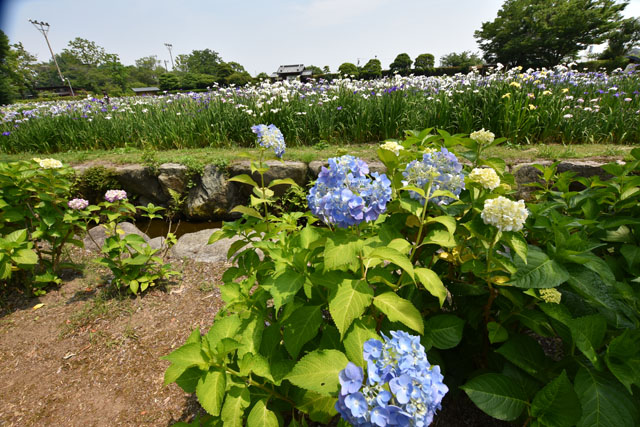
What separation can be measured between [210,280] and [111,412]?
4.31ft

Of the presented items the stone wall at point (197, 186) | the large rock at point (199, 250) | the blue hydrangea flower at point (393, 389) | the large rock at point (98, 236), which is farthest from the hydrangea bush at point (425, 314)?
the stone wall at point (197, 186)

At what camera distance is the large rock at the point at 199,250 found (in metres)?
3.45

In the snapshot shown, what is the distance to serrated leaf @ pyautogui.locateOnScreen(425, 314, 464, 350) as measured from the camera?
3.85 feet

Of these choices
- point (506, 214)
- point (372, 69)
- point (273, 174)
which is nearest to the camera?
point (506, 214)

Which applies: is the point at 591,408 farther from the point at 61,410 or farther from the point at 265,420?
the point at 61,410

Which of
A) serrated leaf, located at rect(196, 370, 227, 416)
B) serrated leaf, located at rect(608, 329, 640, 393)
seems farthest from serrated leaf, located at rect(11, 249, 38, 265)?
serrated leaf, located at rect(608, 329, 640, 393)

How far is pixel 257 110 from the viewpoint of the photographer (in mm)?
6516

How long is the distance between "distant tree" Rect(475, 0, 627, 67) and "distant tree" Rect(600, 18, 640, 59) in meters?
0.91

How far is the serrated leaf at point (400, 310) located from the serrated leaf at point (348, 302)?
64mm

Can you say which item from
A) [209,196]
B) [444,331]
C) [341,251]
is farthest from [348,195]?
[209,196]

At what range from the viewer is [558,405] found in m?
0.96

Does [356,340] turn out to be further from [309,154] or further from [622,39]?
[622,39]

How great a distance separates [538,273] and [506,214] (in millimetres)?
246

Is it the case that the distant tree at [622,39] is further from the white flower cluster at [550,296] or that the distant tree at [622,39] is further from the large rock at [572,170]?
the white flower cluster at [550,296]
